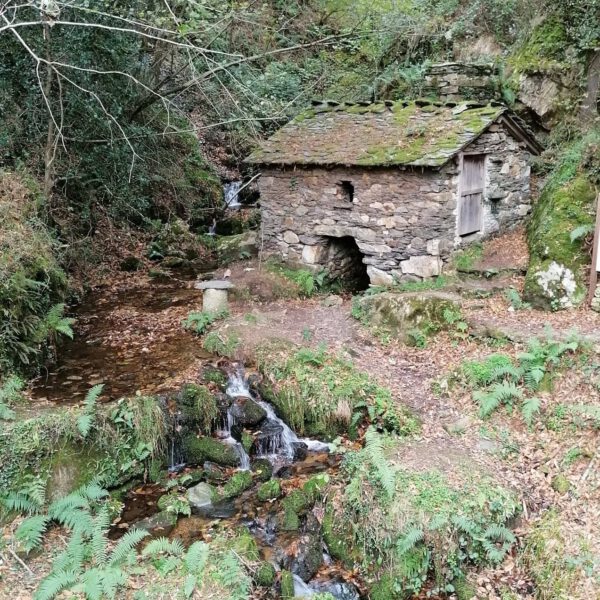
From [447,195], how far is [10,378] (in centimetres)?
833

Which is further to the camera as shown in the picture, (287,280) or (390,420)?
(287,280)

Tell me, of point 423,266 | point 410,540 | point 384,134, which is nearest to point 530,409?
point 410,540

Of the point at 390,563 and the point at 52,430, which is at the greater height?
the point at 52,430

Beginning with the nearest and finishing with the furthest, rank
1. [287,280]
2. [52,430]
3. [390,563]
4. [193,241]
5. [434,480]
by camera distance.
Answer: [390,563] → [434,480] → [52,430] → [287,280] → [193,241]

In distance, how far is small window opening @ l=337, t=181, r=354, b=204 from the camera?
Result: 12203 millimetres

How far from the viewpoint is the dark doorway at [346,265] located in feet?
43.0

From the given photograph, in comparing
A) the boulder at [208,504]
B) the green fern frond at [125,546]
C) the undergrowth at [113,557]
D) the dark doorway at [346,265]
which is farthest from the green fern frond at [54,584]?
the dark doorway at [346,265]

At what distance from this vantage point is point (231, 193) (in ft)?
62.6

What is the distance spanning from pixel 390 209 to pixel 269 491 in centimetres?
661

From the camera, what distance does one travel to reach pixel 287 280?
12484 millimetres

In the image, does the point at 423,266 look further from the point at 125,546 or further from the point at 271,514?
the point at 125,546

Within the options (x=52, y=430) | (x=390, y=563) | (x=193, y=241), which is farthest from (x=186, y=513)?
(x=193, y=241)

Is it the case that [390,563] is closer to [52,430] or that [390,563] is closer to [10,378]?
[52,430]

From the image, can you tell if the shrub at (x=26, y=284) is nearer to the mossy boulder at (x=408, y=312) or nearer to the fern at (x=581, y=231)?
the mossy boulder at (x=408, y=312)
